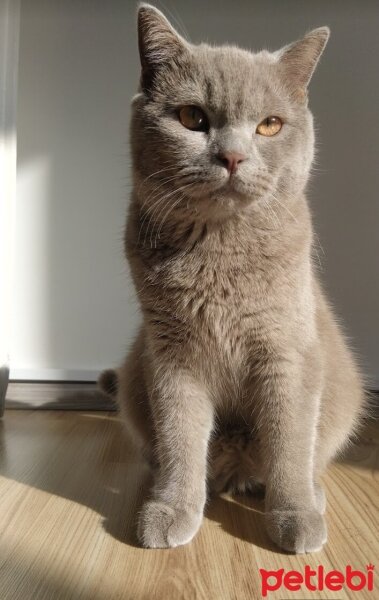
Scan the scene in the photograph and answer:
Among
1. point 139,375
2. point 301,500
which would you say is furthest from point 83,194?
point 301,500

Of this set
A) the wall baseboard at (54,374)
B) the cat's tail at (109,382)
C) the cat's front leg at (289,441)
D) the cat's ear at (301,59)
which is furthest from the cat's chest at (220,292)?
the wall baseboard at (54,374)

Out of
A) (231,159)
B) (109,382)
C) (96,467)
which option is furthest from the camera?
(109,382)

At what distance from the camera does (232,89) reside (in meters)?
0.97

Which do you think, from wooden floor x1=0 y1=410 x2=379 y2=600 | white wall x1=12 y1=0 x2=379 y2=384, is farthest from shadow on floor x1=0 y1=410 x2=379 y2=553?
white wall x1=12 y1=0 x2=379 y2=384

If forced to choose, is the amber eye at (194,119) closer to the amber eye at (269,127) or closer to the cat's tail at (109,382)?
the amber eye at (269,127)

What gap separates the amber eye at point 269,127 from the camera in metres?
1.00

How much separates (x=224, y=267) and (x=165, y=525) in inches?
16.8

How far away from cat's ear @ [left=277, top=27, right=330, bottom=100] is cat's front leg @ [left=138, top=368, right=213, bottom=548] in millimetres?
541

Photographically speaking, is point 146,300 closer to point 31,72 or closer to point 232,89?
point 232,89

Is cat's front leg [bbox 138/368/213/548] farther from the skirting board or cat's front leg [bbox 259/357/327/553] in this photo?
the skirting board

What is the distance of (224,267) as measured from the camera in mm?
1021

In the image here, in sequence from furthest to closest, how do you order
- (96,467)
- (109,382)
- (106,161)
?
(106,161), (109,382), (96,467)

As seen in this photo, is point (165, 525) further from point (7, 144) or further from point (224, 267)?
point (7, 144)

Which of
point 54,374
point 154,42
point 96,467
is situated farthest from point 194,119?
point 54,374
